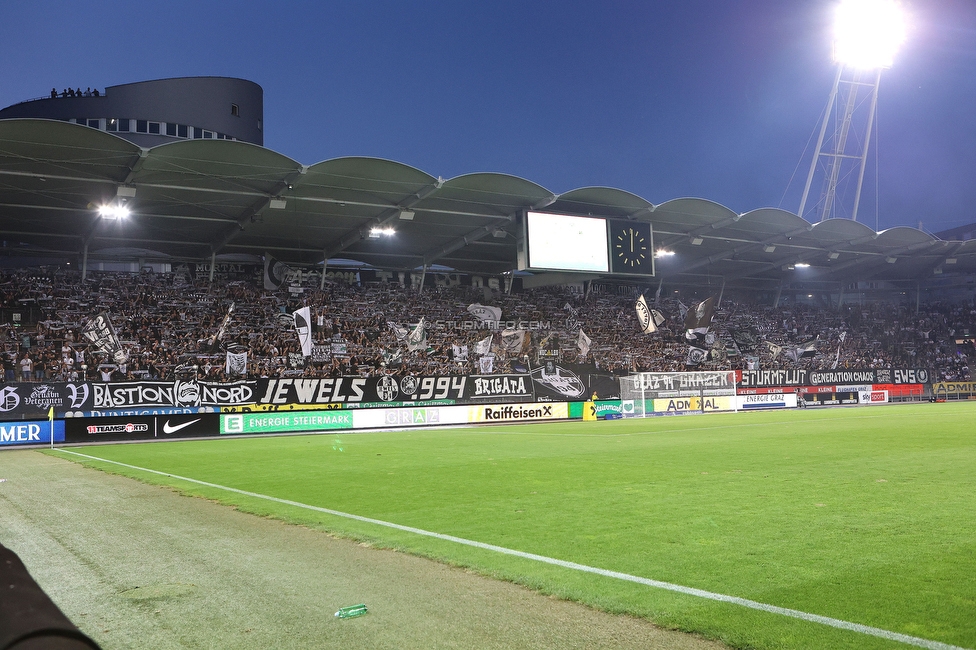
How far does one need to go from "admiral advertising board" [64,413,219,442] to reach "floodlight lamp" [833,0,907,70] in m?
43.9

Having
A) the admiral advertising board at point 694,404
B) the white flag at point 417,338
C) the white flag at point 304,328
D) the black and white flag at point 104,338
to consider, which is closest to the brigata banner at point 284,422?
the white flag at point 304,328

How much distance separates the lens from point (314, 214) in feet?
118

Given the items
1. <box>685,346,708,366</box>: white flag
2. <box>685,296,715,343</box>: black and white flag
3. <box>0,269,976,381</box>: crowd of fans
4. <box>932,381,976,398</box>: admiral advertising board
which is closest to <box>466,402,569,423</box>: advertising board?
<box>0,269,976,381</box>: crowd of fans

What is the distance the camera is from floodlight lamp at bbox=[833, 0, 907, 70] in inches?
1750

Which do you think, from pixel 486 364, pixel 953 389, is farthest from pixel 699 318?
pixel 953 389

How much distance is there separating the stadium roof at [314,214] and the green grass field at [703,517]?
15.0m

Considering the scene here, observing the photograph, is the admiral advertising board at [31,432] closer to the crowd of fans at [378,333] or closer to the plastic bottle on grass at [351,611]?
the crowd of fans at [378,333]

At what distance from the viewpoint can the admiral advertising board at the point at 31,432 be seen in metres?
26.6

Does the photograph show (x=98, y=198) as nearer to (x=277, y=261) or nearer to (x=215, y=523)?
(x=277, y=261)

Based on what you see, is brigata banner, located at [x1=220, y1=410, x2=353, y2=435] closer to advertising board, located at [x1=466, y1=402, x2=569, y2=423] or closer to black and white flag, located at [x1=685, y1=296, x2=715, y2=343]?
advertising board, located at [x1=466, y1=402, x2=569, y2=423]

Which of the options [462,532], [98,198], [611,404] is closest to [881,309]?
[611,404]

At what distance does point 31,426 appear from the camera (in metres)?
26.8

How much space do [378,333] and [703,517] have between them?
110 ft

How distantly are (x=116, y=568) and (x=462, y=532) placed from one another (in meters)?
3.36
